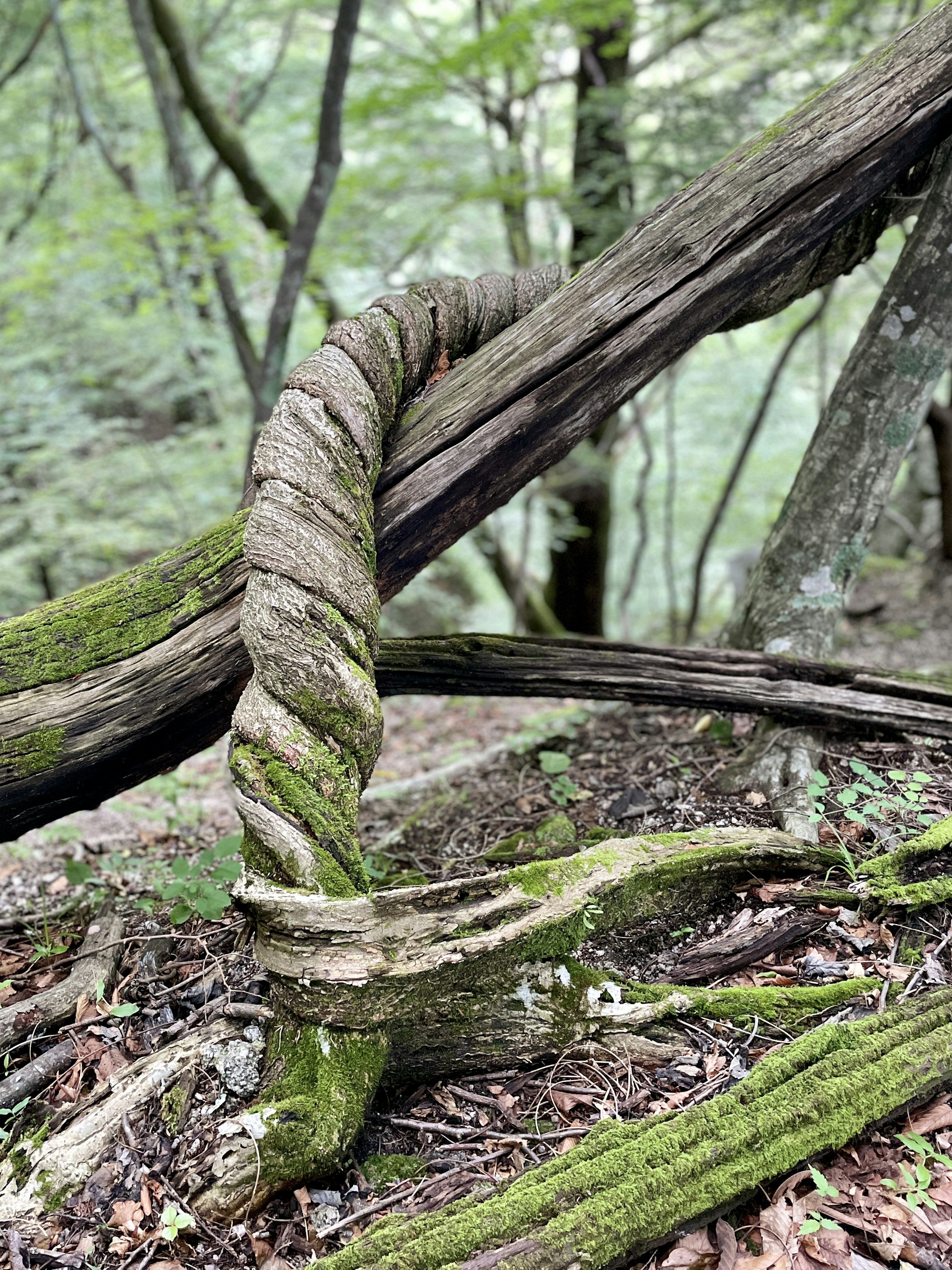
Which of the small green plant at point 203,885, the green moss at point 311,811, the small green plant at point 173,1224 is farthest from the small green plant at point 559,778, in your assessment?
the small green plant at point 173,1224

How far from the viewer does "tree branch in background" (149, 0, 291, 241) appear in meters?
6.25

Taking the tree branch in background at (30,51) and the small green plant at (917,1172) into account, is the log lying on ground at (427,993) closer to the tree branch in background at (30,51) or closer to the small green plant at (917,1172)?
the small green plant at (917,1172)

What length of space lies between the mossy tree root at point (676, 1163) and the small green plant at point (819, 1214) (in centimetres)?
4

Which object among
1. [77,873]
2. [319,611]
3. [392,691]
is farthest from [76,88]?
[319,611]

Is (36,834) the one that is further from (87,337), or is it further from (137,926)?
(87,337)

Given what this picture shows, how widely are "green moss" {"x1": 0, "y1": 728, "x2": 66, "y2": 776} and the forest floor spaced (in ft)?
1.74

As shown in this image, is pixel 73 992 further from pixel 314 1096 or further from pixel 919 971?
pixel 919 971

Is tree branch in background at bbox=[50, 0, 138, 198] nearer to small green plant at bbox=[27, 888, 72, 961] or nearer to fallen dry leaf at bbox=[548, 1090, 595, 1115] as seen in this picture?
small green plant at bbox=[27, 888, 72, 961]

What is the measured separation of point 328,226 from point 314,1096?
26.4ft

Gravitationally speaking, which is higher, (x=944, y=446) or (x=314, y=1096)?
(x=944, y=446)

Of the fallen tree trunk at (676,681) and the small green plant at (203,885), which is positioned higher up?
the fallen tree trunk at (676,681)

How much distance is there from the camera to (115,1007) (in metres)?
1.86

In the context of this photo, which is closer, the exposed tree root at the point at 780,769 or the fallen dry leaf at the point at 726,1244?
the fallen dry leaf at the point at 726,1244

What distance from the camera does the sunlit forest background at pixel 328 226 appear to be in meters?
6.13
